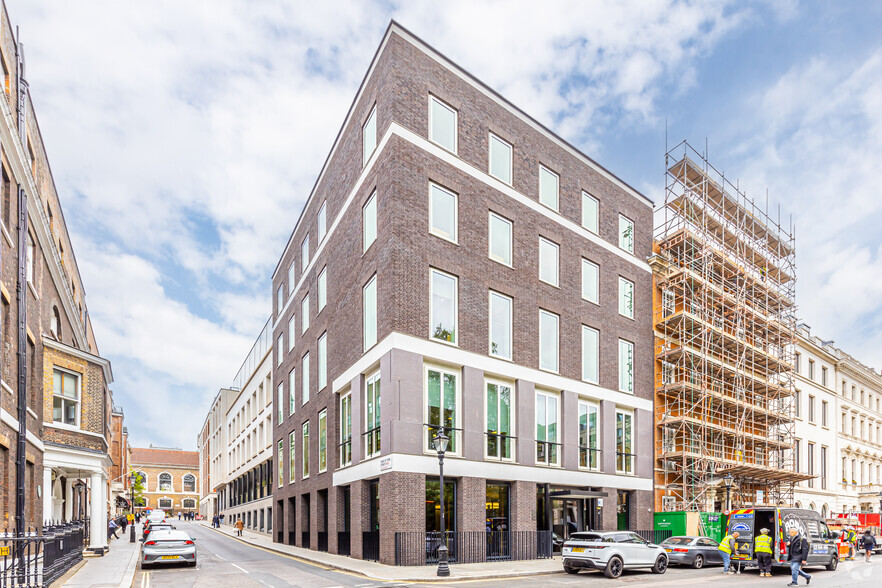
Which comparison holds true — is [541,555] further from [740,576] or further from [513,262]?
[513,262]

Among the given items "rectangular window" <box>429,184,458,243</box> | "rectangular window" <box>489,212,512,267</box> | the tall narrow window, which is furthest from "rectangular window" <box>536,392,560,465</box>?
the tall narrow window

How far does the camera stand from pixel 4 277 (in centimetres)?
1883

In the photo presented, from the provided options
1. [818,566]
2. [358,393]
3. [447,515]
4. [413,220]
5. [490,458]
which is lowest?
[818,566]

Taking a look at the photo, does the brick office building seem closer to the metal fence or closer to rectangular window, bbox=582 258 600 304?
Result: rectangular window, bbox=582 258 600 304

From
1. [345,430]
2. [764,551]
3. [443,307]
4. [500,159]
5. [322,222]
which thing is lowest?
[764,551]

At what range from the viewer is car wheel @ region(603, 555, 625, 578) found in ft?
67.5

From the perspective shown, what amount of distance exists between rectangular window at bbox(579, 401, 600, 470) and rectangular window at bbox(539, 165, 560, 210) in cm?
860

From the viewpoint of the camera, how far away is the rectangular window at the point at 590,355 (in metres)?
30.7

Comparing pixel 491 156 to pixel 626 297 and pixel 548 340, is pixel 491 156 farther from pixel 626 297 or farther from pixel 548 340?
pixel 626 297

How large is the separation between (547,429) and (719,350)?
52.2 feet

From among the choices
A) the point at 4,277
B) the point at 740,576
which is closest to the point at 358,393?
the point at 4,277

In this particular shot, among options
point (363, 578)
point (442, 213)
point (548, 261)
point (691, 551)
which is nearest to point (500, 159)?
point (442, 213)

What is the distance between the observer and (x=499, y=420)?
85.9 feet

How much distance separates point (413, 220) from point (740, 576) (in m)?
15.4
